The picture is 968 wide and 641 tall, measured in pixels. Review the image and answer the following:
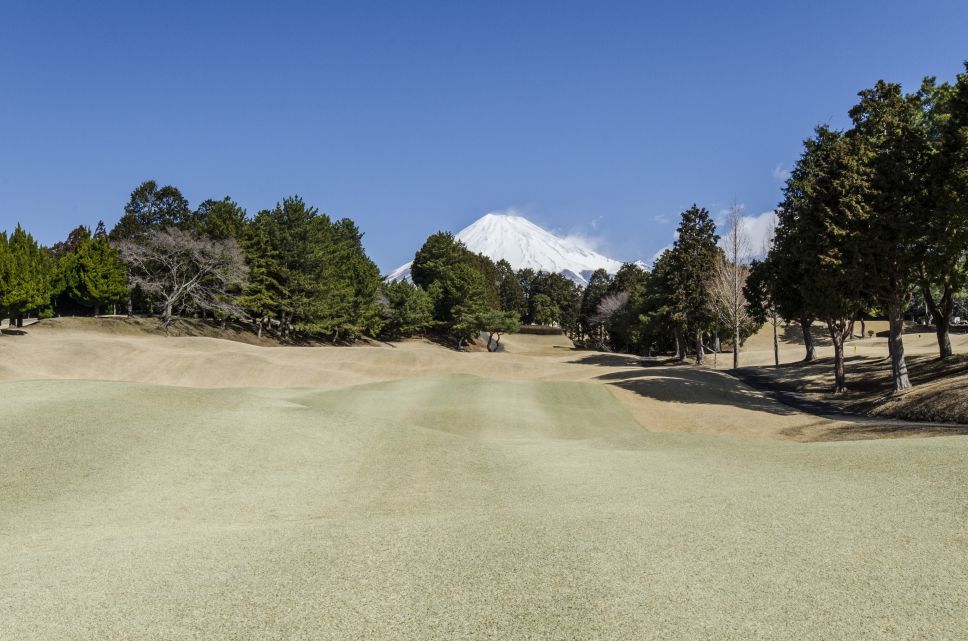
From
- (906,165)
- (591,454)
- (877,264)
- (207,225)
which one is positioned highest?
(207,225)

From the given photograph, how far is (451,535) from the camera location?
827 centimetres

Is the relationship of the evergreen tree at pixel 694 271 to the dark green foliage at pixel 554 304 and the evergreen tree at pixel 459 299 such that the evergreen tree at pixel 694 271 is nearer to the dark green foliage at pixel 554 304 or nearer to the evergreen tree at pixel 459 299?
Answer: the evergreen tree at pixel 459 299

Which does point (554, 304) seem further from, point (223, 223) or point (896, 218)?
point (896, 218)

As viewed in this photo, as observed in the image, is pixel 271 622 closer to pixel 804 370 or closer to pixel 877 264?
pixel 877 264

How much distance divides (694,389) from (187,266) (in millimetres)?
56229

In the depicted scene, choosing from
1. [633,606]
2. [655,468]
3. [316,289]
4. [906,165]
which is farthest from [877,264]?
[316,289]

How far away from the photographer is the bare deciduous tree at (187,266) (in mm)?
64250

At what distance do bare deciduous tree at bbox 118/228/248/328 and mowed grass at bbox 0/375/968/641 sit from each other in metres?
51.6

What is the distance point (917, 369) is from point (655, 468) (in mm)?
34715

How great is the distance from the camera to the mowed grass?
5.66m

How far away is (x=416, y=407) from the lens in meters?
27.5

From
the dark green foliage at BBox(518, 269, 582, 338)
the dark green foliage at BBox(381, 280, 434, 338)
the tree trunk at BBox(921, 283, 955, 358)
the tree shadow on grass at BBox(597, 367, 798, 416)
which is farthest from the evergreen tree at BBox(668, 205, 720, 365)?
the dark green foliage at BBox(518, 269, 582, 338)

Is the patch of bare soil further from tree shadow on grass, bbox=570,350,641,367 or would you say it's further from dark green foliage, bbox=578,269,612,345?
dark green foliage, bbox=578,269,612,345

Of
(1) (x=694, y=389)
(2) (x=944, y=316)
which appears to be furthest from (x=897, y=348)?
(1) (x=694, y=389)
